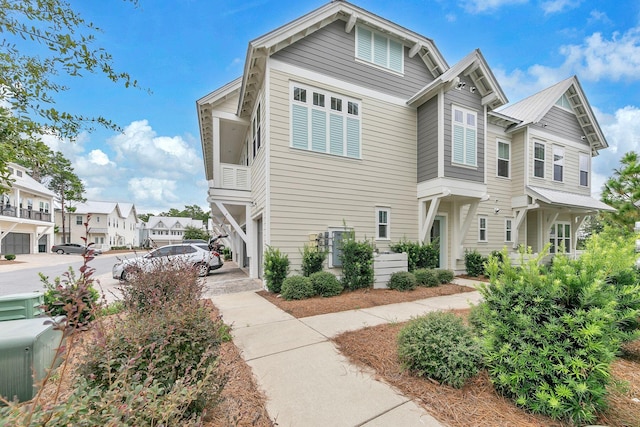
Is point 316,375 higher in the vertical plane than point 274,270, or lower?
lower

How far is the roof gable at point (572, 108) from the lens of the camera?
1232 centimetres

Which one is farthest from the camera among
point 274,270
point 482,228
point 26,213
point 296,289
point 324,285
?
point 26,213

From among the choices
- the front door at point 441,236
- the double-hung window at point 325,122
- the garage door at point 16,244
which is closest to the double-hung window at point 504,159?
the front door at point 441,236

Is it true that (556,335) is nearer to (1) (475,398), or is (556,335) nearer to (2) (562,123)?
(1) (475,398)

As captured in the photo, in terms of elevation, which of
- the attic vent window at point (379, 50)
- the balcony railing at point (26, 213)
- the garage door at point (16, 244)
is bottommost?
the garage door at point (16, 244)

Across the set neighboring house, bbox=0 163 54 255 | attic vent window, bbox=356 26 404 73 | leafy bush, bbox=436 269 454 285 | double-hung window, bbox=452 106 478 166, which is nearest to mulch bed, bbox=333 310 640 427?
leafy bush, bbox=436 269 454 285

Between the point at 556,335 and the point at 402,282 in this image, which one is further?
the point at 402,282

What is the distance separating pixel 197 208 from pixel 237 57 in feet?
224

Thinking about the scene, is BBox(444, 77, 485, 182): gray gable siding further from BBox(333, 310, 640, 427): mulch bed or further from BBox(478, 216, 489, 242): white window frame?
BBox(333, 310, 640, 427): mulch bed

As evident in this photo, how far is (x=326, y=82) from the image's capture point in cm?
865

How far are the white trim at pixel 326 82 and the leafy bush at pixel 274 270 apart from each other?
533 cm

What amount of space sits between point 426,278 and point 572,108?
41.3 ft

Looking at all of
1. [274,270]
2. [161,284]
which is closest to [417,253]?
[274,270]

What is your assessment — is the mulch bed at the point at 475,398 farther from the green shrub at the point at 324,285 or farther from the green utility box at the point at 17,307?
the green utility box at the point at 17,307
